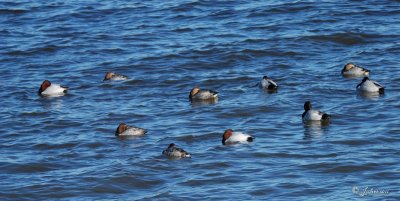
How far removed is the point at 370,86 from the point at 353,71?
5.45 feet

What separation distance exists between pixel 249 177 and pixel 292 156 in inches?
58.8

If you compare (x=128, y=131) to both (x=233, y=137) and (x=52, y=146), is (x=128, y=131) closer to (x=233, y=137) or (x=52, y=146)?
(x=52, y=146)

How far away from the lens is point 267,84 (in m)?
26.2

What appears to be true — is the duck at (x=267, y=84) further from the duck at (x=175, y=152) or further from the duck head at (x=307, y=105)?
the duck at (x=175, y=152)

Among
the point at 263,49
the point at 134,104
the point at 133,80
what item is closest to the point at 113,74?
the point at 133,80

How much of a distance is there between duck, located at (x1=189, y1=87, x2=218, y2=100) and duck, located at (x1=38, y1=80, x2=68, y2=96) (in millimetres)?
3276

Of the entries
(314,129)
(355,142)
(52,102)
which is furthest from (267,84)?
(52,102)

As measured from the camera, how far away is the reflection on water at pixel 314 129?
22594 mm

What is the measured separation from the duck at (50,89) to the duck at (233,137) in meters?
6.28

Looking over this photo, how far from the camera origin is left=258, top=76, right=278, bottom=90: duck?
26.2 metres

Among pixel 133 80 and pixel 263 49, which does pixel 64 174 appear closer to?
pixel 133 80

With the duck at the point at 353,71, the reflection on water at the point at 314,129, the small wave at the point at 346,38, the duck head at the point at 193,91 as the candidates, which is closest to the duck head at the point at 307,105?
the reflection on water at the point at 314,129

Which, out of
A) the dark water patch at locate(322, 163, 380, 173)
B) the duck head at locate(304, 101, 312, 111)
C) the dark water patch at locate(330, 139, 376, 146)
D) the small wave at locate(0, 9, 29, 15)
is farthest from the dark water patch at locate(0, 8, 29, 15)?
the dark water patch at locate(322, 163, 380, 173)

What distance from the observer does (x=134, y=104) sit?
2606cm
